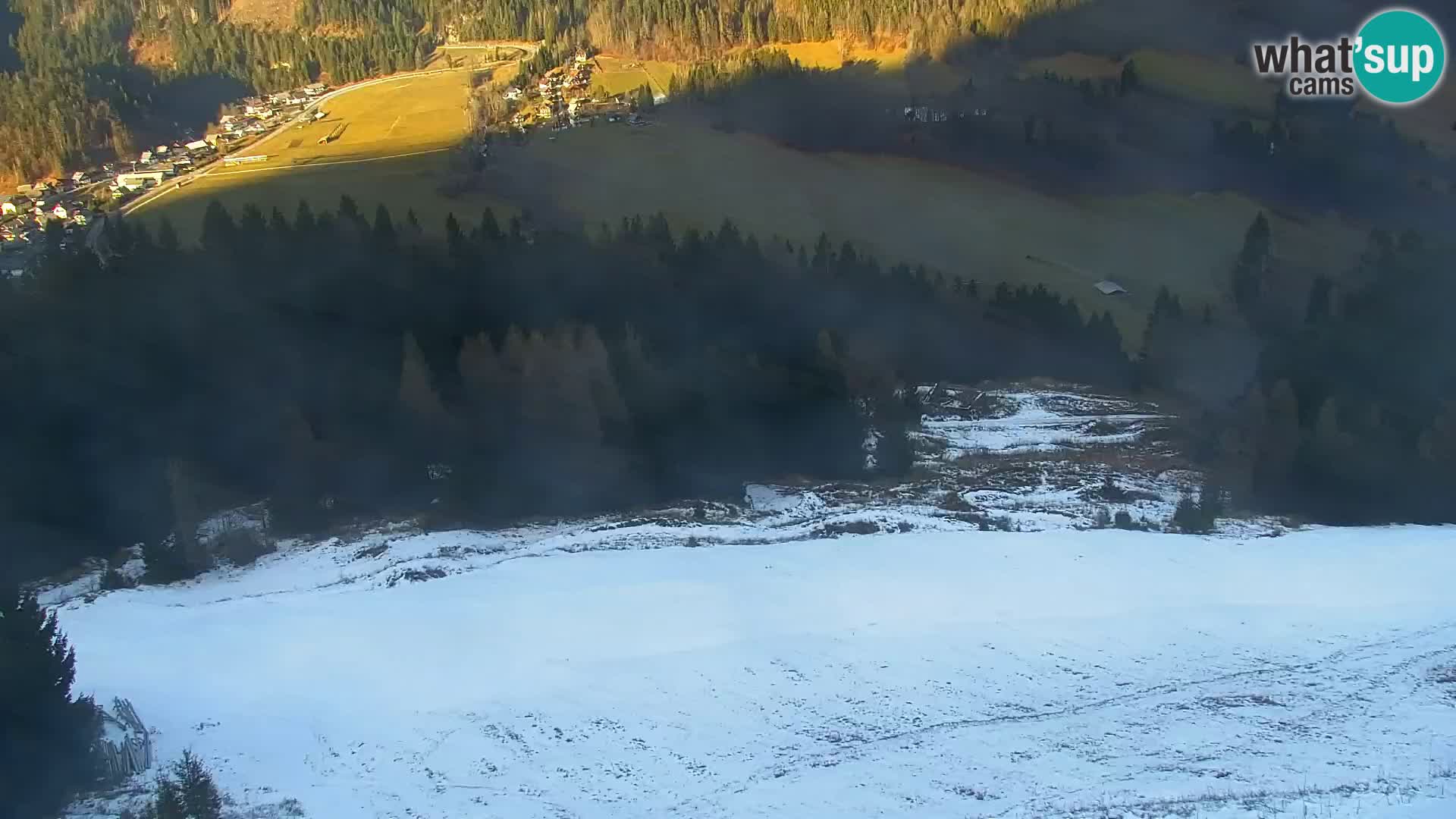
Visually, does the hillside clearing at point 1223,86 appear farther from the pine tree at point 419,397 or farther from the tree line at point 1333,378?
the pine tree at point 419,397

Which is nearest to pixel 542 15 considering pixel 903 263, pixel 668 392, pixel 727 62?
pixel 727 62

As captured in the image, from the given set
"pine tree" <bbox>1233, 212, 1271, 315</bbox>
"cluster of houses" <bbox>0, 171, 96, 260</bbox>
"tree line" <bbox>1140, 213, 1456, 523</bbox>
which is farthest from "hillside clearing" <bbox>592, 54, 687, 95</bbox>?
"pine tree" <bbox>1233, 212, 1271, 315</bbox>

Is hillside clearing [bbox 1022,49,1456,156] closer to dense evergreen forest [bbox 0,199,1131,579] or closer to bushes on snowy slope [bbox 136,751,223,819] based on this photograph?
dense evergreen forest [bbox 0,199,1131,579]

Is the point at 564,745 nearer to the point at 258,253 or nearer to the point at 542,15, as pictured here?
the point at 258,253

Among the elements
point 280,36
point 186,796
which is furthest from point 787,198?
point 186,796

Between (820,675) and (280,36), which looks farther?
(280,36)

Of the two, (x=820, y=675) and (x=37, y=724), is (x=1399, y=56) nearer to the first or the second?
(x=820, y=675)
